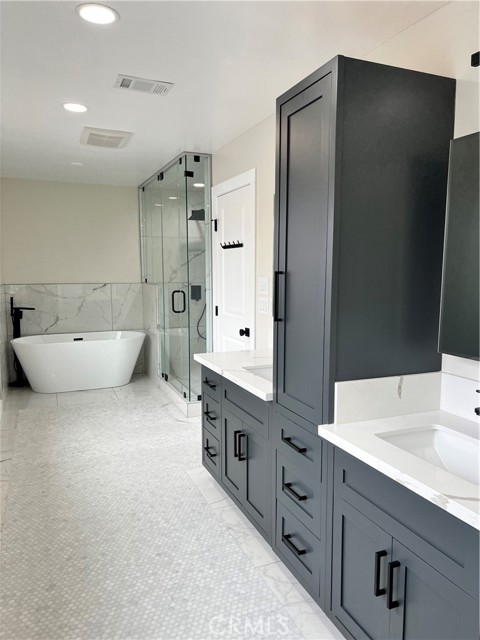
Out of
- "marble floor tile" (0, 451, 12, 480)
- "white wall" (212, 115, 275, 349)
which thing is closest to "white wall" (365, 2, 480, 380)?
"white wall" (212, 115, 275, 349)

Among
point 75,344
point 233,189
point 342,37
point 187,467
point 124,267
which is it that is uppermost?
point 342,37

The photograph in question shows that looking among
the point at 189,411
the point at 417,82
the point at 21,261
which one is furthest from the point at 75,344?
the point at 417,82

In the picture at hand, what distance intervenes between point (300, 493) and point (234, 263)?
229 cm

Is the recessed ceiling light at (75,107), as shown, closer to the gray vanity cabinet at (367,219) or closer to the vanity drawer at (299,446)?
the gray vanity cabinet at (367,219)

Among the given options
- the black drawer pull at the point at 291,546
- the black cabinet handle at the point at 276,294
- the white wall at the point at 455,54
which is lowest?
the black drawer pull at the point at 291,546

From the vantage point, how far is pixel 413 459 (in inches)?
55.8

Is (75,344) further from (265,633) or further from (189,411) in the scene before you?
(265,633)

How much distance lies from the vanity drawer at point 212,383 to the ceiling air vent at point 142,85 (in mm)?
1736

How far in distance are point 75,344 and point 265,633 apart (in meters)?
4.04

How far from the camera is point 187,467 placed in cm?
337

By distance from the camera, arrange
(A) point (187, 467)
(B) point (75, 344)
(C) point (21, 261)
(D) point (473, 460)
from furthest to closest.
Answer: (C) point (21, 261)
(B) point (75, 344)
(A) point (187, 467)
(D) point (473, 460)

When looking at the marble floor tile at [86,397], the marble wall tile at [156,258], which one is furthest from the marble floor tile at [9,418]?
the marble wall tile at [156,258]

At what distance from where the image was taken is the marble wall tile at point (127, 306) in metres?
6.11

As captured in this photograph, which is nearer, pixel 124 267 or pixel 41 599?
pixel 41 599
